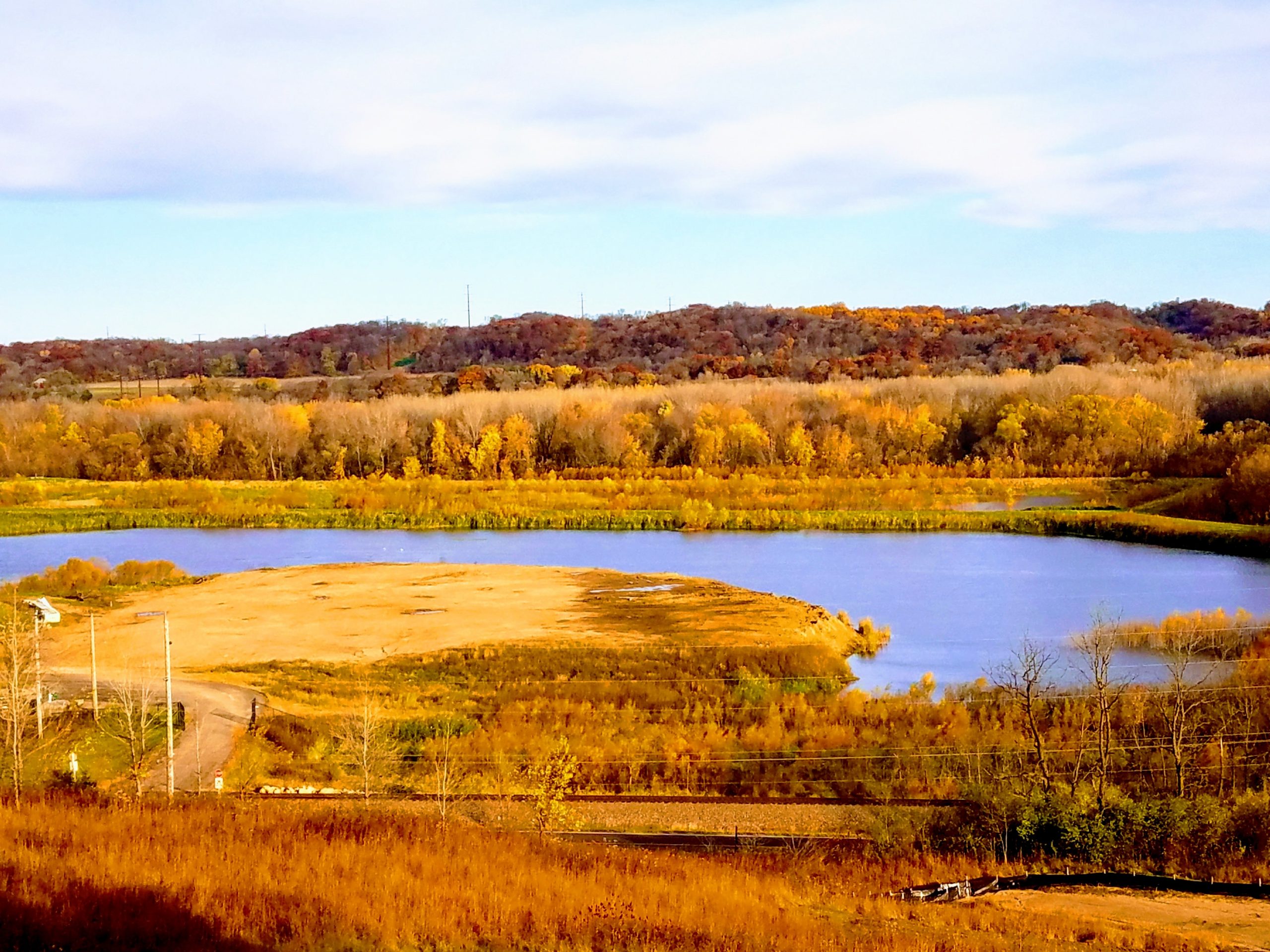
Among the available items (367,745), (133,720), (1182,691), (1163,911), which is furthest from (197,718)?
(1182,691)

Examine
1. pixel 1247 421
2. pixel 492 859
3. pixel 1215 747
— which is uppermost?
pixel 1247 421

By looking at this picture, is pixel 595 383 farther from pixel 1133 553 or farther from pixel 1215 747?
pixel 1215 747

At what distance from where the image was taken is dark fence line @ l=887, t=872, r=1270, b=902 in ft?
51.3

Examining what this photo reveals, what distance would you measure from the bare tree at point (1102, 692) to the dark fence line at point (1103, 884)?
1.52 meters

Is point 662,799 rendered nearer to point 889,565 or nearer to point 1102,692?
point 1102,692

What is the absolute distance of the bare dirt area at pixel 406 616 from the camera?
3088cm

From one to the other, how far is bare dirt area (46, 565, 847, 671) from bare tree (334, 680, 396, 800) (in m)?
6.76

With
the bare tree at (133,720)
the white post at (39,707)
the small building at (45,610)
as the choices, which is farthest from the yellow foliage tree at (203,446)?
the white post at (39,707)

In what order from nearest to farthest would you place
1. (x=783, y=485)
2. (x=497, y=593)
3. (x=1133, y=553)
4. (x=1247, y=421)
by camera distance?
(x=497, y=593) → (x=1133, y=553) → (x=783, y=485) → (x=1247, y=421)

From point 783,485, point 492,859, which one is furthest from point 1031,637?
point 783,485

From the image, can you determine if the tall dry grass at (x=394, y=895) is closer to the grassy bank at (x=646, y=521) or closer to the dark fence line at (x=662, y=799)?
the dark fence line at (x=662, y=799)

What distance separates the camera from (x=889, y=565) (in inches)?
1748

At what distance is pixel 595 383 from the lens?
110938 mm

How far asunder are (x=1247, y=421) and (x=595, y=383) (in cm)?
5433
